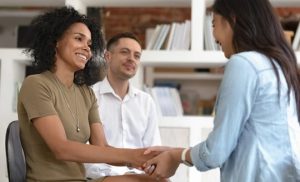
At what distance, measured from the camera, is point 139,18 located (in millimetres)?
5254

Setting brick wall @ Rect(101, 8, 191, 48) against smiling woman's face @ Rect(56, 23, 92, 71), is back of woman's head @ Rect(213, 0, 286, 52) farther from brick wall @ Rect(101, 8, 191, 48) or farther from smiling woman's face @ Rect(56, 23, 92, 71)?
brick wall @ Rect(101, 8, 191, 48)

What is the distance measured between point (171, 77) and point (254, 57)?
3639 mm

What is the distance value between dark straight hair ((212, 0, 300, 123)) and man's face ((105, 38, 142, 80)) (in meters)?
1.32

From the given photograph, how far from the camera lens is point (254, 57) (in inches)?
52.6

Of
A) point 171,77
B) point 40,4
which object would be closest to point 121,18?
point 171,77

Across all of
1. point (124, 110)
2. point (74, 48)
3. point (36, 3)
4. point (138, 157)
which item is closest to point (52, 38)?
point (74, 48)

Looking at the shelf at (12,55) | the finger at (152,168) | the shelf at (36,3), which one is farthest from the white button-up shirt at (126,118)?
the shelf at (36,3)

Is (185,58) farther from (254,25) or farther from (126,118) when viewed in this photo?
(254,25)

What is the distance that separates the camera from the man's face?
2.68 meters

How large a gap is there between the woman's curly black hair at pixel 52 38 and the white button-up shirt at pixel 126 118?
1.55 ft

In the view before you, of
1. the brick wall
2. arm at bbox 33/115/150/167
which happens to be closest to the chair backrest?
arm at bbox 33/115/150/167

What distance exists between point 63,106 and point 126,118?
84cm

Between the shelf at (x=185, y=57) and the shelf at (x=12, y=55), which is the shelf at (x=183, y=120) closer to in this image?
the shelf at (x=185, y=57)

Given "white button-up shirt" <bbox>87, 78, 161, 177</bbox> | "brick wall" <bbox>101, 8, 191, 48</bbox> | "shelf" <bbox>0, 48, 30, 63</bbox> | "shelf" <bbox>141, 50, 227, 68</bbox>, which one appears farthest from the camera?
"brick wall" <bbox>101, 8, 191, 48</bbox>
